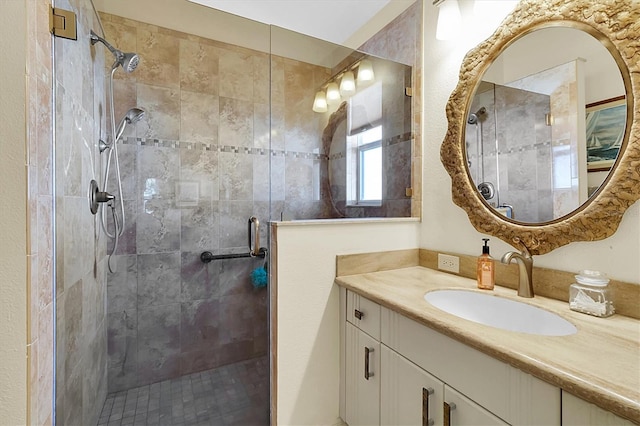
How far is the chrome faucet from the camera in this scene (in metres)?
1.15

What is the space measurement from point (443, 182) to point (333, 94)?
885 mm

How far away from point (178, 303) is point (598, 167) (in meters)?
2.32

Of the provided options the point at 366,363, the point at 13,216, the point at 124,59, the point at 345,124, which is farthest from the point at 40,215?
the point at 345,124

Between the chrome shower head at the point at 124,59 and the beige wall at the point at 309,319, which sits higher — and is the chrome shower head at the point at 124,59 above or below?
above

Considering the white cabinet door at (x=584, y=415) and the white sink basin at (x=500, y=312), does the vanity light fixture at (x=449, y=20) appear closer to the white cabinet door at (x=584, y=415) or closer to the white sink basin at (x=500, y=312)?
the white sink basin at (x=500, y=312)

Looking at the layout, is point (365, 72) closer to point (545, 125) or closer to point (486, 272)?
point (545, 125)

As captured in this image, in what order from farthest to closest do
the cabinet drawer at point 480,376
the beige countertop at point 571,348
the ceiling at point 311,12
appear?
the ceiling at point 311,12 → the cabinet drawer at point 480,376 → the beige countertop at point 571,348

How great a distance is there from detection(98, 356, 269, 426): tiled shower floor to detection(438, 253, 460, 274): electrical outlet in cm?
109

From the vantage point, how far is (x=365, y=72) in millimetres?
1899

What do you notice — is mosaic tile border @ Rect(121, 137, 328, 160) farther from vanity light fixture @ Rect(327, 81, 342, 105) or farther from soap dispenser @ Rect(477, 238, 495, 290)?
soap dispenser @ Rect(477, 238, 495, 290)

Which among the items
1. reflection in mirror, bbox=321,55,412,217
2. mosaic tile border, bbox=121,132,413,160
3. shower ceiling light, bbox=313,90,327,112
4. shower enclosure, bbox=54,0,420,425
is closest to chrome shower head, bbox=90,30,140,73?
shower enclosure, bbox=54,0,420,425

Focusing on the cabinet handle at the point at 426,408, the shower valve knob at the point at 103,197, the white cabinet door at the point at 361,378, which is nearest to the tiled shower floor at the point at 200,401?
the white cabinet door at the point at 361,378

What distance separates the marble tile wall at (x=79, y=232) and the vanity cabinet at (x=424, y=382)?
1.22m

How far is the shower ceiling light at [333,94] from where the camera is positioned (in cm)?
184
